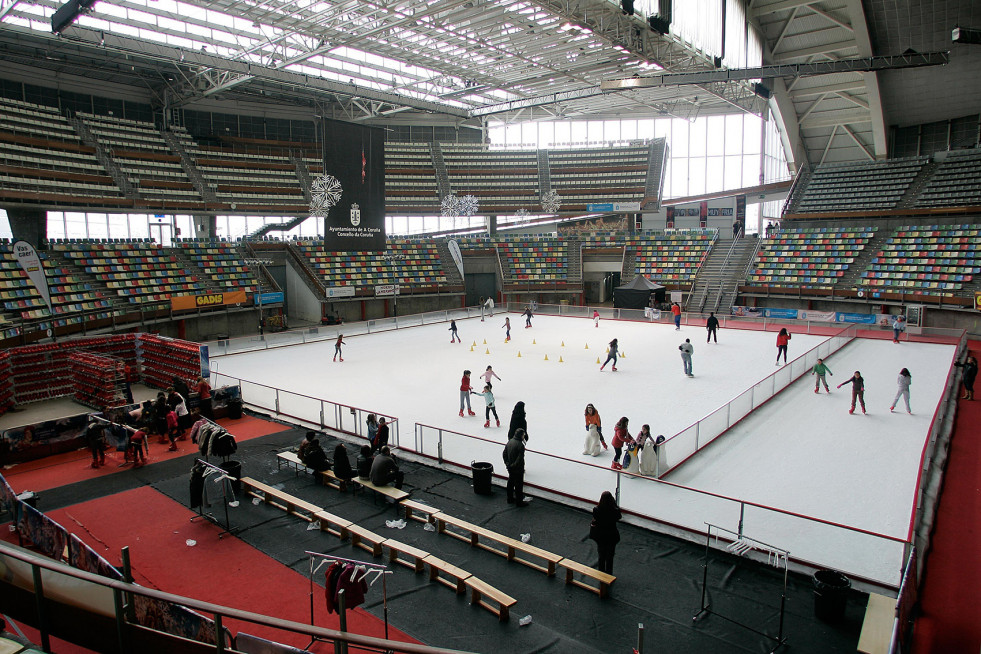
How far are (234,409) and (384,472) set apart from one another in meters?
7.50

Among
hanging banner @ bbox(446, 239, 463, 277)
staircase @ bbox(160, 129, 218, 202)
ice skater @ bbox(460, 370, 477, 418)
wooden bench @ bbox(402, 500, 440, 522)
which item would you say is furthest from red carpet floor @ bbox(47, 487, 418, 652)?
hanging banner @ bbox(446, 239, 463, 277)

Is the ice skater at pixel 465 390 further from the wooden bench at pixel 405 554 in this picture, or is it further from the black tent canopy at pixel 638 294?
the black tent canopy at pixel 638 294

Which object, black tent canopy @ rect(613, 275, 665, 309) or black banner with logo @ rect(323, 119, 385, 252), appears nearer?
black banner with logo @ rect(323, 119, 385, 252)

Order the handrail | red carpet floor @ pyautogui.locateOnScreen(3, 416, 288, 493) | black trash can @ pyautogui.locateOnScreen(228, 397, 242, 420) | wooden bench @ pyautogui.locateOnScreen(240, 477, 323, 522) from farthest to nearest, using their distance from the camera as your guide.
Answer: black trash can @ pyautogui.locateOnScreen(228, 397, 242, 420)
red carpet floor @ pyautogui.locateOnScreen(3, 416, 288, 493)
wooden bench @ pyautogui.locateOnScreen(240, 477, 323, 522)
the handrail

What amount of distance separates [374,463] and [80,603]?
5948 mm

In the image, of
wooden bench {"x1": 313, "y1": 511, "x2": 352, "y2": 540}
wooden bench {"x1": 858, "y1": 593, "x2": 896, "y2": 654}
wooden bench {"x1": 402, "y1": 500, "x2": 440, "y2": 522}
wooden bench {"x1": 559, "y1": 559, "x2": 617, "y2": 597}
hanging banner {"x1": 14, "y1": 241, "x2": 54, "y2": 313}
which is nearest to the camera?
wooden bench {"x1": 858, "y1": 593, "x2": 896, "y2": 654}

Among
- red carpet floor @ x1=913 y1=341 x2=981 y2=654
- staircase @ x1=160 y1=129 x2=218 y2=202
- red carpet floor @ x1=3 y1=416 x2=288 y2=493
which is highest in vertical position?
staircase @ x1=160 y1=129 x2=218 y2=202

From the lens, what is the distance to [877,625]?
6.21 m

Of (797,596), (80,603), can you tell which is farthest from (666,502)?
(80,603)

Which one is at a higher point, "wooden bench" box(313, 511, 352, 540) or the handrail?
the handrail

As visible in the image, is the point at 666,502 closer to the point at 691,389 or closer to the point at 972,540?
the point at 972,540

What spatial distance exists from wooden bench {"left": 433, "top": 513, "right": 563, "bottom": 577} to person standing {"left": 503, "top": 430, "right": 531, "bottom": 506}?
1.10m

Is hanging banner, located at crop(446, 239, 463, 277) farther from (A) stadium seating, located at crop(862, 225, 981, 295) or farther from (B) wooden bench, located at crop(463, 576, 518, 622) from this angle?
(B) wooden bench, located at crop(463, 576, 518, 622)

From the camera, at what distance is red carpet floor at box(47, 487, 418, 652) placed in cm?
696
